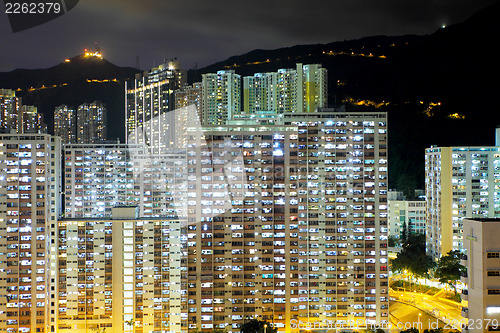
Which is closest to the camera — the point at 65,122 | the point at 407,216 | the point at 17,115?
the point at 407,216

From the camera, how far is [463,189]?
23703mm

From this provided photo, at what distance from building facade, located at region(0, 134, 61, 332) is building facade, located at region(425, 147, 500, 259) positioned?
16610mm

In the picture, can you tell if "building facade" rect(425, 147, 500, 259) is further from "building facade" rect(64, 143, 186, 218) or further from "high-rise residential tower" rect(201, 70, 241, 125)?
"high-rise residential tower" rect(201, 70, 241, 125)

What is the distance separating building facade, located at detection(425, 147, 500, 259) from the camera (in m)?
23.5

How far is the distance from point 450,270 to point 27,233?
15246 mm

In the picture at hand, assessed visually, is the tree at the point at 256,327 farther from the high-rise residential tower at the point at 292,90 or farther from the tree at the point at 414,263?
the high-rise residential tower at the point at 292,90

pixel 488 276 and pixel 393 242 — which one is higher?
pixel 488 276

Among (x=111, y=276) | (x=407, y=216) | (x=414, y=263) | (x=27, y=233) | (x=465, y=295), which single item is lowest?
(x=414, y=263)

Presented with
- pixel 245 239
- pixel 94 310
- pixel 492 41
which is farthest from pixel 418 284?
pixel 492 41

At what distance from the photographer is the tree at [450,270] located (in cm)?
2009

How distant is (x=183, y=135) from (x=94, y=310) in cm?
2084

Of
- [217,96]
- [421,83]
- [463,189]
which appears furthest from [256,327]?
[421,83]

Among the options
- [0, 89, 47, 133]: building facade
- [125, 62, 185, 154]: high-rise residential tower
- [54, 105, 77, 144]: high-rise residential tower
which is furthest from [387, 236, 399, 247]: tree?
[54, 105, 77, 144]: high-rise residential tower

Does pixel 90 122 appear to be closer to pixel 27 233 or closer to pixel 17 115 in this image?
pixel 17 115
